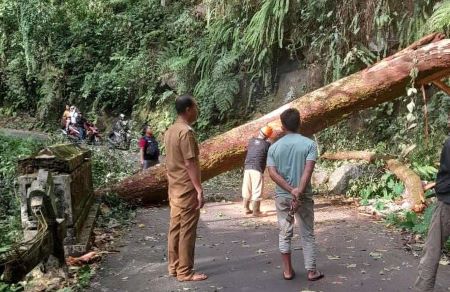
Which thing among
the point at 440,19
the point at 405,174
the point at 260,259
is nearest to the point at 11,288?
the point at 260,259

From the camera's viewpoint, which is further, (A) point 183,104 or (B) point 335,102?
(B) point 335,102

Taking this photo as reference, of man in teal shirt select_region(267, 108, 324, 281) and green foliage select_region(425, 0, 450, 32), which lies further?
green foliage select_region(425, 0, 450, 32)

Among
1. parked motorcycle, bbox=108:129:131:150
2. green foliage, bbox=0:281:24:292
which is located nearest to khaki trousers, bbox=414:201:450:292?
green foliage, bbox=0:281:24:292

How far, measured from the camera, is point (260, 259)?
581 cm

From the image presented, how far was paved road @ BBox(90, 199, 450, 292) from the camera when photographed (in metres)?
4.89

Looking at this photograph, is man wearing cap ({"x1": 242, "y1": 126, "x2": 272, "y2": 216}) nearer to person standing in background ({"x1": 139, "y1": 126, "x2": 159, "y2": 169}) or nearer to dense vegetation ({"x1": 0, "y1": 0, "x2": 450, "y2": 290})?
dense vegetation ({"x1": 0, "y1": 0, "x2": 450, "y2": 290})

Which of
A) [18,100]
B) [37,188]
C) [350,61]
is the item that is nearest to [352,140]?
A: [350,61]

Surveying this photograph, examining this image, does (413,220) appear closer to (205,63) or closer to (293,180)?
(293,180)

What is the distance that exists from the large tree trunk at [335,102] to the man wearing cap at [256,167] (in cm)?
52

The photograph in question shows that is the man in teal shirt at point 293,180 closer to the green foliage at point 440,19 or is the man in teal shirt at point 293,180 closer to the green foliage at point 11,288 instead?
the green foliage at point 11,288

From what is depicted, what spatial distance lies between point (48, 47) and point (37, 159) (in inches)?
749

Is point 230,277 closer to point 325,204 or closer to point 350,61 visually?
point 325,204

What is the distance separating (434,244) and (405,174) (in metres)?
4.74

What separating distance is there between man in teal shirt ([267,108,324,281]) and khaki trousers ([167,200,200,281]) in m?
0.88
